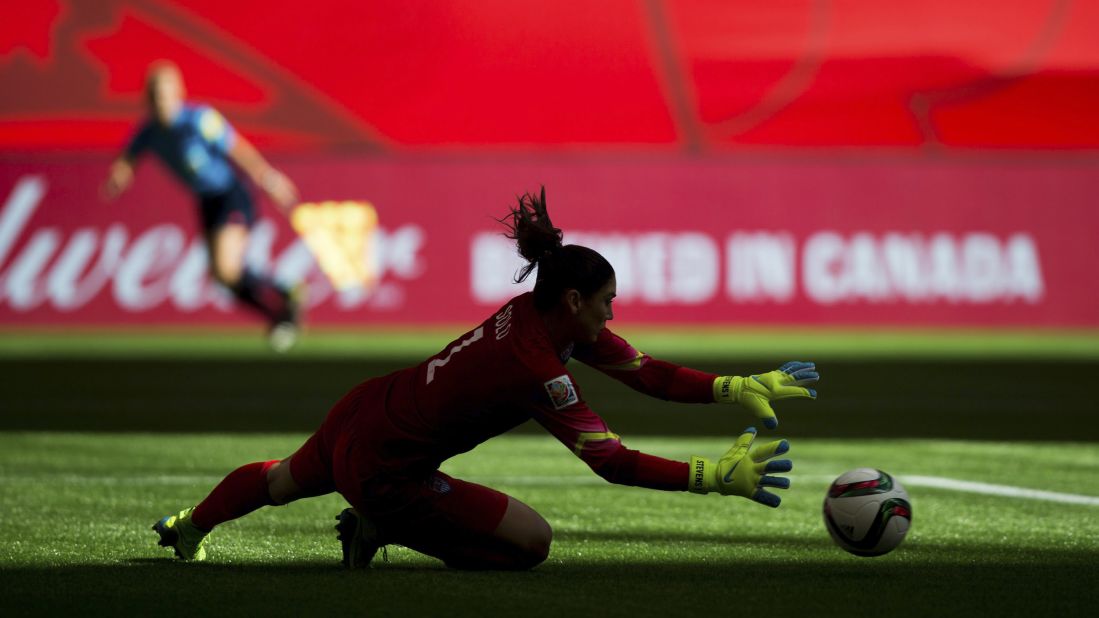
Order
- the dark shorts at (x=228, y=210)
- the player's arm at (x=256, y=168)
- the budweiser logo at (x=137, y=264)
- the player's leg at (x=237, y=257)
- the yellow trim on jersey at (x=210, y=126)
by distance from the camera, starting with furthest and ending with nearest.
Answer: the budweiser logo at (x=137, y=264) < the yellow trim on jersey at (x=210, y=126) < the dark shorts at (x=228, y=210) < the player's arm at (x=256, y=168) < the player's leg at (x=237, y=257)

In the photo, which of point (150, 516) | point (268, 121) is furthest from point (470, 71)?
point (150, 516)

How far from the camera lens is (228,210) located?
1653 cm

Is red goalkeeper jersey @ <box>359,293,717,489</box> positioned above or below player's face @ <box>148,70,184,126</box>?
below

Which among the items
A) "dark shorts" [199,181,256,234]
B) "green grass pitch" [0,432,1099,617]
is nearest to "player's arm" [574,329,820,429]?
"green grass pitch" [0,432,1099,617]

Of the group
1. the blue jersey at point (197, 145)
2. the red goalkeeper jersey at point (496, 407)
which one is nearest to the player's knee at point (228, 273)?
the blue jersey at point (197, 145)

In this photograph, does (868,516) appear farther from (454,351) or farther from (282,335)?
(282,335)

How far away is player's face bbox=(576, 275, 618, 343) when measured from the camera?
213 inches

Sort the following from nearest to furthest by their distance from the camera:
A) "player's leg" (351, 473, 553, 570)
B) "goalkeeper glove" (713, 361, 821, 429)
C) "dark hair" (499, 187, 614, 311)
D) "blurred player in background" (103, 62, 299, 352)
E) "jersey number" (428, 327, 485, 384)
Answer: "dark hair" (499, 187, 614, 311)
"jersey number" (428, 327, 485, 384)
"player's leg" (351, 473, 553, 570)
"goalkeeper glove" (713, 361, 821, 429)
"blurred player in background" (103, 62, 299, 352)

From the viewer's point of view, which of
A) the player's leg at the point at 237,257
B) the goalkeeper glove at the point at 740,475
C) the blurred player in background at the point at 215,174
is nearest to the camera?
the goalkeeper glove at the point at 740,475

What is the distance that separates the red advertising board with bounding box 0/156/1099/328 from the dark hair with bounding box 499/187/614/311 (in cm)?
1318

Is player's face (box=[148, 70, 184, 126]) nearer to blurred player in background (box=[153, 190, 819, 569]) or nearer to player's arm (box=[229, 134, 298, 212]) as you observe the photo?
player's arm (box=[229, 134, 298, 212])

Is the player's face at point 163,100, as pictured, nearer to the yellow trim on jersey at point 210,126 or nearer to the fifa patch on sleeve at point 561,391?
the yellow trim on jersey at point 210,126

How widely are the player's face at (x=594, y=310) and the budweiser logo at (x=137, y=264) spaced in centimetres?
1318

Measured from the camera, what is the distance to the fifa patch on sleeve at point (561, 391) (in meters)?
5.30
